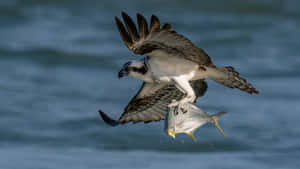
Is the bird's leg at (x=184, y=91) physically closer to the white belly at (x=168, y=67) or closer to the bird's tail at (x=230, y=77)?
the white belly at (x=168, y=67)

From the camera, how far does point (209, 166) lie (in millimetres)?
9727

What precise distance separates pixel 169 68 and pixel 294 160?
3657mm

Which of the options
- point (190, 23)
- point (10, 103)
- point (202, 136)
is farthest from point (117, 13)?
point (202, 136)

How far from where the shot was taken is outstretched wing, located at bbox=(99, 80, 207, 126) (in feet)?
26.5

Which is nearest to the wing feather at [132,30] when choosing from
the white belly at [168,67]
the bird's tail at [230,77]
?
the white belly at [168,67]

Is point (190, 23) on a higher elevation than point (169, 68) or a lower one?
Result: higher

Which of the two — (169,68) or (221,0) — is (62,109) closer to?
(169,68)

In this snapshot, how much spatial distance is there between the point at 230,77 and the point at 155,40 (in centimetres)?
118

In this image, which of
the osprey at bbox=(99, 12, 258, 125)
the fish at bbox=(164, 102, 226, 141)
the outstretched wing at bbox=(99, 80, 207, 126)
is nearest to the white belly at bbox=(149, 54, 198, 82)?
the osprey at bbox=(99, 12, 258, 125)

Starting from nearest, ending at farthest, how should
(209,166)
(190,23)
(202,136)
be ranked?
(209,166) → (202,136) → (190,23)

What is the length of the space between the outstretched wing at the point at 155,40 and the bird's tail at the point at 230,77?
1.15 feet

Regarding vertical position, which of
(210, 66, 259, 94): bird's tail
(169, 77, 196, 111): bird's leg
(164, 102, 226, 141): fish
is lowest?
(164, 102, 226, 141): fish

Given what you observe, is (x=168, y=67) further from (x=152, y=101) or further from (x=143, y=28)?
(x=152, y=101)

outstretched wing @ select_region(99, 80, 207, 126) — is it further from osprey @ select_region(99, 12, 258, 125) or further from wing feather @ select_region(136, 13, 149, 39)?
wing feather @ select_region(136, 13, 149, 39)
